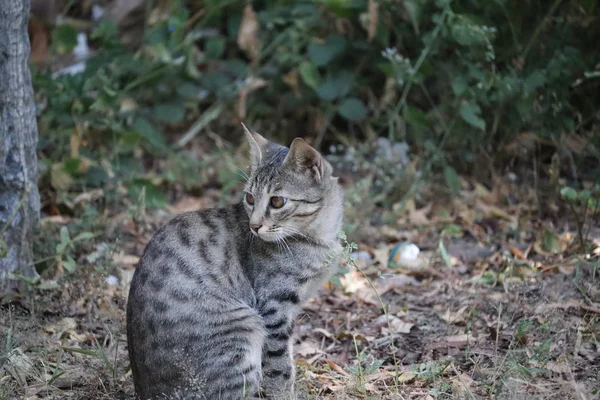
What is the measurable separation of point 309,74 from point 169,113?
1.42 meters

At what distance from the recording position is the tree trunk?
16.1 feet

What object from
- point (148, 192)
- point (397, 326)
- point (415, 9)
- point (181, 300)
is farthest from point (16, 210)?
point (415, 9)

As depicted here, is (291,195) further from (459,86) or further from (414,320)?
(459,86)

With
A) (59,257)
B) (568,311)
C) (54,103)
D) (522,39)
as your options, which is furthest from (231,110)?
(568,311)

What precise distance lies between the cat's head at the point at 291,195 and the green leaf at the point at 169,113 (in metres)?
3.15

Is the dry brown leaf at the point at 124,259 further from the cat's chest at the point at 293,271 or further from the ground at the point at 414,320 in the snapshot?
the cat's chest at the point at 293,271

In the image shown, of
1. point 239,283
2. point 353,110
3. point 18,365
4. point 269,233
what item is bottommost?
point 353,110

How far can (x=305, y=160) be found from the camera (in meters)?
4.49

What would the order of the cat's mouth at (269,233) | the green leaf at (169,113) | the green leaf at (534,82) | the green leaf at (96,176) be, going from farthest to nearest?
the green leaf at (169,113)
the green leaf at (96,176)
the green leaf at (534,82)
the cat's mouth at (269,233)

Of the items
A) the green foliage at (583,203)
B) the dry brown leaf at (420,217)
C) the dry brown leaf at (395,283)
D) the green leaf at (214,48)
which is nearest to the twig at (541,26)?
the green foliage at (583,203)

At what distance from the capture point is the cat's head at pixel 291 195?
443cm

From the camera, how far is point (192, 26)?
341 inches

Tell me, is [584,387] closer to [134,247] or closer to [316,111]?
[134,247]

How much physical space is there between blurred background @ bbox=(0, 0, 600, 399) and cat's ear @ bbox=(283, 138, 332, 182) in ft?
2.36
